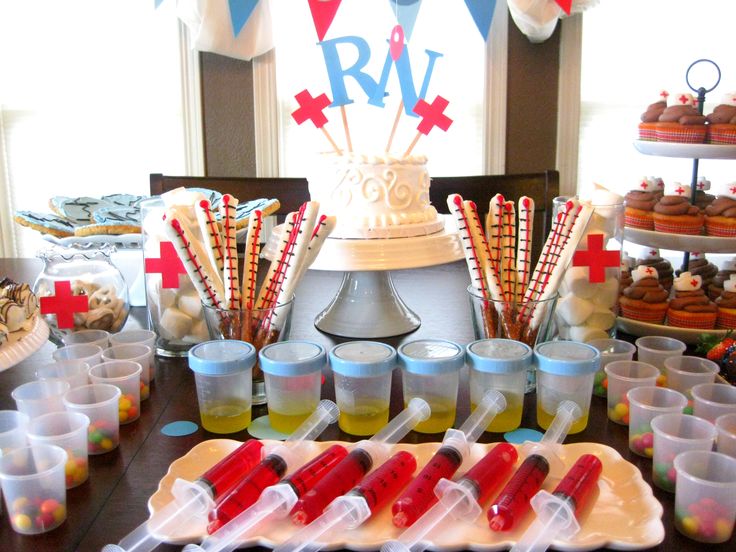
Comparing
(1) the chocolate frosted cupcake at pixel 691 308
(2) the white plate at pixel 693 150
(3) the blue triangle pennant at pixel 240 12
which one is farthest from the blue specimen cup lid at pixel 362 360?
(3) the blue triangle pennant at pixel 240 12

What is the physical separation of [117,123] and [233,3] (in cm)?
78

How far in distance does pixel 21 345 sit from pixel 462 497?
0.59 m

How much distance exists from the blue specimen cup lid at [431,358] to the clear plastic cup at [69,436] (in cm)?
37

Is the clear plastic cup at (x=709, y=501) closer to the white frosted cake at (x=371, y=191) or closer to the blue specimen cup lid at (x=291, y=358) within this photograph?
the blue specimen cup lid at (x=291, y=358)

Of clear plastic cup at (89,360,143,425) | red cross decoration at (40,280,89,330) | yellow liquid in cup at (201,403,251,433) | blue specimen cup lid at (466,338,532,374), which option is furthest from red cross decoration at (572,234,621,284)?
red cross decoration at (40,280,89,330)

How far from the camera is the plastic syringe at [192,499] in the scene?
0.64 m

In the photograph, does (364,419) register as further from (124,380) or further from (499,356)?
(124,380)

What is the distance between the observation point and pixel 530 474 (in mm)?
726

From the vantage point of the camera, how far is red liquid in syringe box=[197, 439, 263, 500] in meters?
0.71

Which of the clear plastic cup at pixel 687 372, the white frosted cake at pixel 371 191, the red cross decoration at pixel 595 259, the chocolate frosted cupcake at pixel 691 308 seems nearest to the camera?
the clear plastic cup at pixel 687 372

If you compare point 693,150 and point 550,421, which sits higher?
point 693,150

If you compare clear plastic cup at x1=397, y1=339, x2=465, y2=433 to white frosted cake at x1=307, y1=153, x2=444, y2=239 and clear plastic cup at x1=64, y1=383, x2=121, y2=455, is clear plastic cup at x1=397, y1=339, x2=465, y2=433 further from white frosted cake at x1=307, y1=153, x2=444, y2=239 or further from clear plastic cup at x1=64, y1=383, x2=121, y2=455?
white frosted cake at x1=307, y1=153, x2=444, y2=239

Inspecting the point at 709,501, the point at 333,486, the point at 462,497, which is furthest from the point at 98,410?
the point at 709,501

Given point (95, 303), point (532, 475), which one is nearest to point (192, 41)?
point (95, 303)
